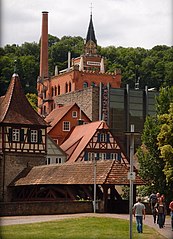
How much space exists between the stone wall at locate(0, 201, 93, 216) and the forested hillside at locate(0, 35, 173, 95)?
18.0 metres

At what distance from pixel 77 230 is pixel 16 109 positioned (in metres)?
21.9

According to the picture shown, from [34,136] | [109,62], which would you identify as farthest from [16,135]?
[109,62]

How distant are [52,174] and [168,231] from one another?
45.1 ft

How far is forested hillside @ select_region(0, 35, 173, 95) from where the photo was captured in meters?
48.9

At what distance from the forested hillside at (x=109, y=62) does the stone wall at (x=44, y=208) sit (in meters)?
18.0

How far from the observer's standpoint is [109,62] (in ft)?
262

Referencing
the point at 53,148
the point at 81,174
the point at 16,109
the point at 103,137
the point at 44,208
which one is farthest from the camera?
the point at 103,137

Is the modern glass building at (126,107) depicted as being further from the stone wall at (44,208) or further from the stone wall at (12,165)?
the stone wall at (44,208)

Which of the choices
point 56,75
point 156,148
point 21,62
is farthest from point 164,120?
point 56,75

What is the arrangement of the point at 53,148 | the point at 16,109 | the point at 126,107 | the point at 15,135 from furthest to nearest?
the point at 126,107, the point at 53,148, the point at 16,109, the point at 15,135

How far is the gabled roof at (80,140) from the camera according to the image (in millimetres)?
50031

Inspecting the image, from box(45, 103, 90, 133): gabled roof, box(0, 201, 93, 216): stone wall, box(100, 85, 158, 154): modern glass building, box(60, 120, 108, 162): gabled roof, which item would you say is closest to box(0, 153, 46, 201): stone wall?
box(60, 120, 108, 162): gabled roof

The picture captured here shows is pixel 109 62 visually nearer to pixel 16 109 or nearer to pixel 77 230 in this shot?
pixel 16 109

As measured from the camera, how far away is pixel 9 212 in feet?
93.9
